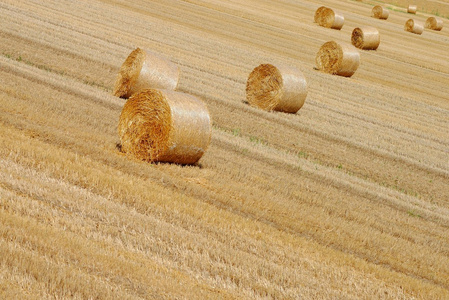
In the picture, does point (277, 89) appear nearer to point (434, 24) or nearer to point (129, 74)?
point (129, 74)

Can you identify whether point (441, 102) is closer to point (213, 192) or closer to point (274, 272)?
point (213, 192)

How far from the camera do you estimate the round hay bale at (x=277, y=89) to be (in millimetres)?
17125

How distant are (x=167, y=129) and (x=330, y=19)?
30.3m

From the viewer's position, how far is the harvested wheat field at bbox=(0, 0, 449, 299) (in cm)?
605

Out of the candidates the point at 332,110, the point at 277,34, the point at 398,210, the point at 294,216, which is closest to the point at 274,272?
the point at 294,216

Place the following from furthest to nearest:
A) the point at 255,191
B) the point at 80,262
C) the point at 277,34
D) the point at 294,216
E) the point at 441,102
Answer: the point at 277,34, the point at 441,102, the point at 255,191, the point at 294,216, the point at 80,262

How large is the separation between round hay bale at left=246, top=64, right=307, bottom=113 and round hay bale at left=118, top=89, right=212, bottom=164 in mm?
6731

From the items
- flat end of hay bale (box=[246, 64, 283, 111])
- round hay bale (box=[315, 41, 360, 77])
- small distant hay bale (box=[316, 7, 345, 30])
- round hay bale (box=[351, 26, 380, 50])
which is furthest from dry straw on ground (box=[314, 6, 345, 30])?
flat end of hay bale (box=[246, 64, 283, 111])

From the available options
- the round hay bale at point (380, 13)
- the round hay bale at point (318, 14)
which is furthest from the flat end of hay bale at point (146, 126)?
the round hay bale at point (380, 13)

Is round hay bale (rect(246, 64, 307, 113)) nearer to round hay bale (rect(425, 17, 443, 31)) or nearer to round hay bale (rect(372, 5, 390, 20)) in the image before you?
round hay bale (rect(372, 5, 390, 20))

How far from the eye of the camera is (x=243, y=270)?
6488 millimetres

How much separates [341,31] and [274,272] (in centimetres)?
3373

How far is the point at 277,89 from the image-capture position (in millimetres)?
17172

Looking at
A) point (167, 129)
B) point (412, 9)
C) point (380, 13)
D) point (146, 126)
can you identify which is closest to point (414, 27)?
point (380, 13)
